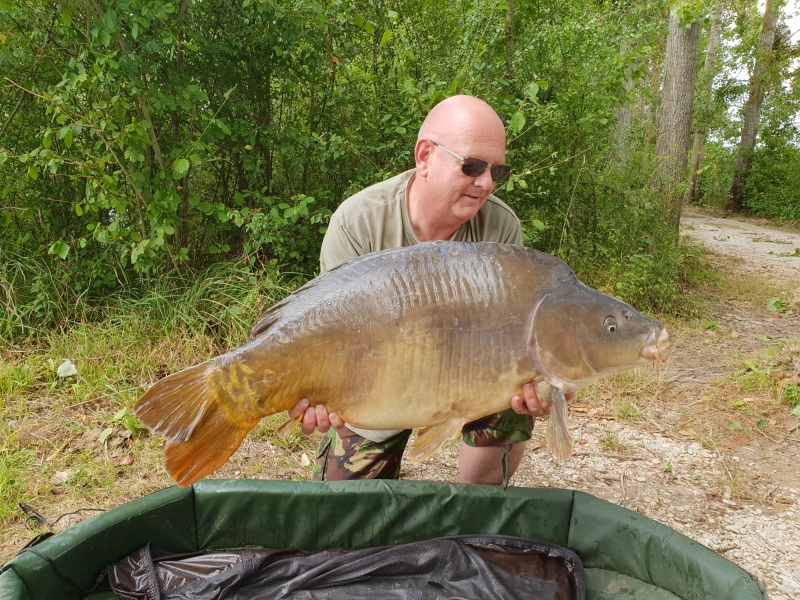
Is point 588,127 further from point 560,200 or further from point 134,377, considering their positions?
point 134,377

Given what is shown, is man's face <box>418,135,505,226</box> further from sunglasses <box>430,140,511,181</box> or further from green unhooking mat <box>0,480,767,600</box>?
green unhooking mat <box>0,480,767,600</box>

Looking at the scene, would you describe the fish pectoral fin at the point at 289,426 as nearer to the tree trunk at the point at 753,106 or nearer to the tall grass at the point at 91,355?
the tall grass at the point at 91,355

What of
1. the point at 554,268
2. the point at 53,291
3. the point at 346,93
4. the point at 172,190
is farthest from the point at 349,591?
the point at 346,93

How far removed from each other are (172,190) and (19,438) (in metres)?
1.32

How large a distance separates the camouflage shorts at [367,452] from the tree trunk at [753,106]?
41.8 ft

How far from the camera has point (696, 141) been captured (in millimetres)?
13055

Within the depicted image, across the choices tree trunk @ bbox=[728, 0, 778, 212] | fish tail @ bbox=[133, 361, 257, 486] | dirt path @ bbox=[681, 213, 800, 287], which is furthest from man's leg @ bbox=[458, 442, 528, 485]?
tree trunk @ bbox=[728, 0, 778, 212]

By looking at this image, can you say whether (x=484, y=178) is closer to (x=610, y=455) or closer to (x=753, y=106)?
(x=610, y=455)

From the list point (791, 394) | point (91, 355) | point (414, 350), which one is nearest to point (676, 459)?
point (791, 394)

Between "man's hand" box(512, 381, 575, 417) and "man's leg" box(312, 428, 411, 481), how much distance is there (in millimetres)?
622

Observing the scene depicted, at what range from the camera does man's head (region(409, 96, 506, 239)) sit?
1659mm

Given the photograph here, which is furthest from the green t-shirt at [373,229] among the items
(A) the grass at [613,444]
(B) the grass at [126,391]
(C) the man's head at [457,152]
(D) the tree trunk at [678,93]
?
(D) the tree trunk at [678,93]

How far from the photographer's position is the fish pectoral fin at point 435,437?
4.32 ft

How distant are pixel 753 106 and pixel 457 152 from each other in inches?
512
